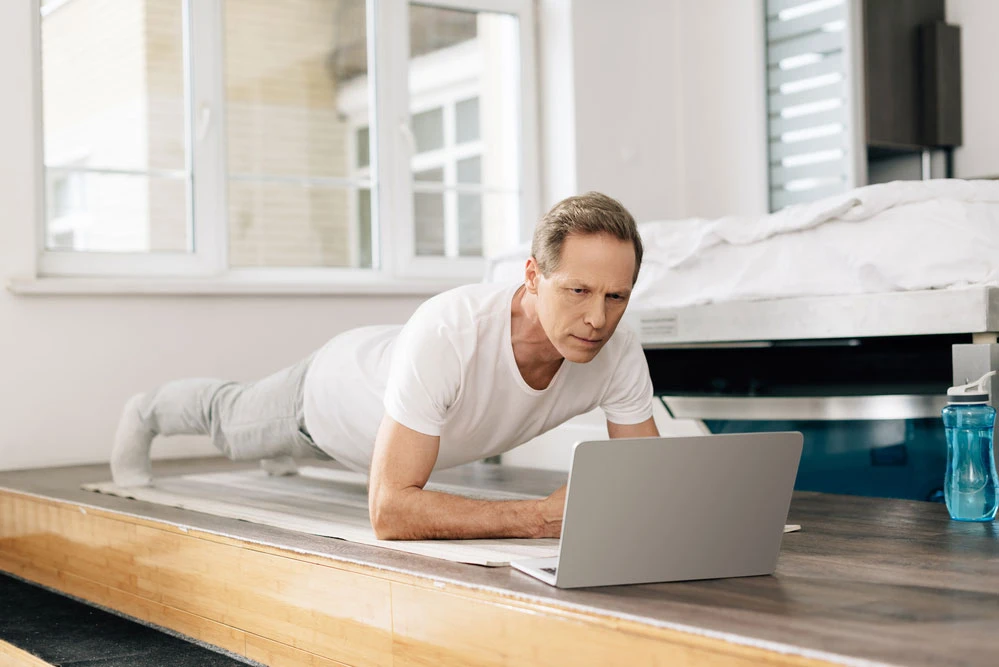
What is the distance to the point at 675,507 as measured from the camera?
1326mm

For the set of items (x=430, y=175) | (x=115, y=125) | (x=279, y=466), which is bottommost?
(x=279, y=466)

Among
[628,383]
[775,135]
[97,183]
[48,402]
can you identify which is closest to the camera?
[628,383]

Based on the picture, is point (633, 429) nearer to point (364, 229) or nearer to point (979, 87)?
point (364, 229)

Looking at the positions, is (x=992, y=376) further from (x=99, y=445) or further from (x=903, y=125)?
(x=99, y=445)

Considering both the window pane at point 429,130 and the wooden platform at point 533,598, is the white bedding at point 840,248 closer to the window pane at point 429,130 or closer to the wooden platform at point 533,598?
the wooden platform at point 533,598

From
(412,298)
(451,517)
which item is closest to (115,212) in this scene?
(412,298)

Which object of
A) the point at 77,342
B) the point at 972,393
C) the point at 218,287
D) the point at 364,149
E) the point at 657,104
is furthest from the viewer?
the point at 657,104

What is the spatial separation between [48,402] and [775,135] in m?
2.75

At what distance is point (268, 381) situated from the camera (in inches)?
95.2

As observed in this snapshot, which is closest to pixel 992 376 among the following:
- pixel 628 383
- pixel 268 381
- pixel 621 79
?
pixel 628 383

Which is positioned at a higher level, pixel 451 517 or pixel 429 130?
pixel 429 130

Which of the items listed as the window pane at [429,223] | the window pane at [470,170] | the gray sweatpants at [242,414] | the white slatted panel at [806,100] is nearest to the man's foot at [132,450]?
the gray sweatpants at [242,414]

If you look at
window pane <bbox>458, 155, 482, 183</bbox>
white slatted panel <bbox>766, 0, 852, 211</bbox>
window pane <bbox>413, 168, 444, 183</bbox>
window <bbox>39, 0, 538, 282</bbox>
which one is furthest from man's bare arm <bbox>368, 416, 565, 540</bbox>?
window pane <bbox>458, 155, 482, 183</bbox>

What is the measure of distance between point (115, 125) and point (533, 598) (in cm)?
286
